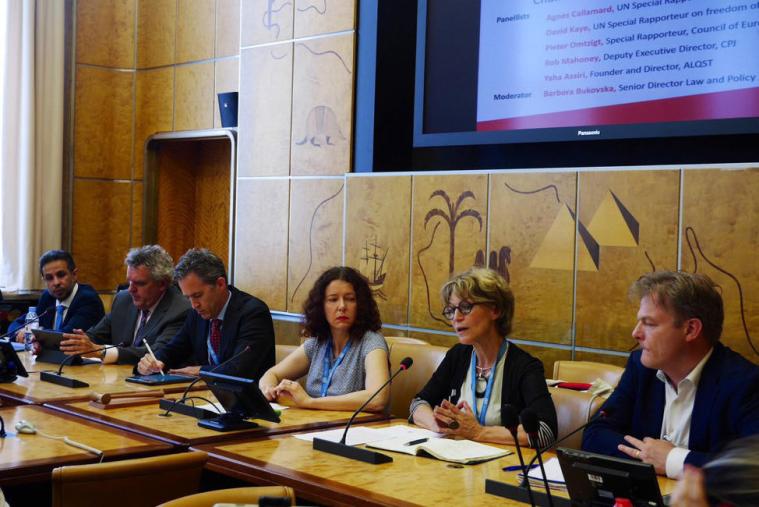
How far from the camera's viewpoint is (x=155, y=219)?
26.8ft

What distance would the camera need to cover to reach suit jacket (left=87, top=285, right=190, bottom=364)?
Result: 510cm

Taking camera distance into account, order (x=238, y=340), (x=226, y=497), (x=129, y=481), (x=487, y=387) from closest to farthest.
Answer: (x=226, y=497), (x=129, y=481), (x=487, y=387), (x=238, y=340)

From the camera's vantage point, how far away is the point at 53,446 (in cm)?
303

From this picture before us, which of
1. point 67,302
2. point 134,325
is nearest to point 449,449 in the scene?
point 134,325

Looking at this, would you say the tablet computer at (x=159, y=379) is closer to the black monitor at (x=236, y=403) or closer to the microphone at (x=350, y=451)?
the black monitor at (x=236, y=403)

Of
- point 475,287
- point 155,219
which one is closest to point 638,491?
point 475,287

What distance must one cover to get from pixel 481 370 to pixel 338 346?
0.84m

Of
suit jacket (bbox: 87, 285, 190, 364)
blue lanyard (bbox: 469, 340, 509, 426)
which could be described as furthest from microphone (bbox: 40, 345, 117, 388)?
blue lanyard (bbox: 469, 340, 509, 426)

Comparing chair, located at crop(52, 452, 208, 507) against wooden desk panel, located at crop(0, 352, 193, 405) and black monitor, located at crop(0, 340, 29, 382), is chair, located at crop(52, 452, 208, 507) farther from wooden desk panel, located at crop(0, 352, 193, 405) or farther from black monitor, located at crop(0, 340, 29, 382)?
black monitor, located at crop(0, 340, 29, 382)

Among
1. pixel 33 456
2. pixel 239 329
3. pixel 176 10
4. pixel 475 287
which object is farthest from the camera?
pixel 176 10

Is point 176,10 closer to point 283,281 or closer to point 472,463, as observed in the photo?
point 283,281

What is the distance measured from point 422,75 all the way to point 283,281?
162cm

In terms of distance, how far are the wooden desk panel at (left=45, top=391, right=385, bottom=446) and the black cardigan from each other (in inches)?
11.1

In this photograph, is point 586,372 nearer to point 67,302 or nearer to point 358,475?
point 358,475
